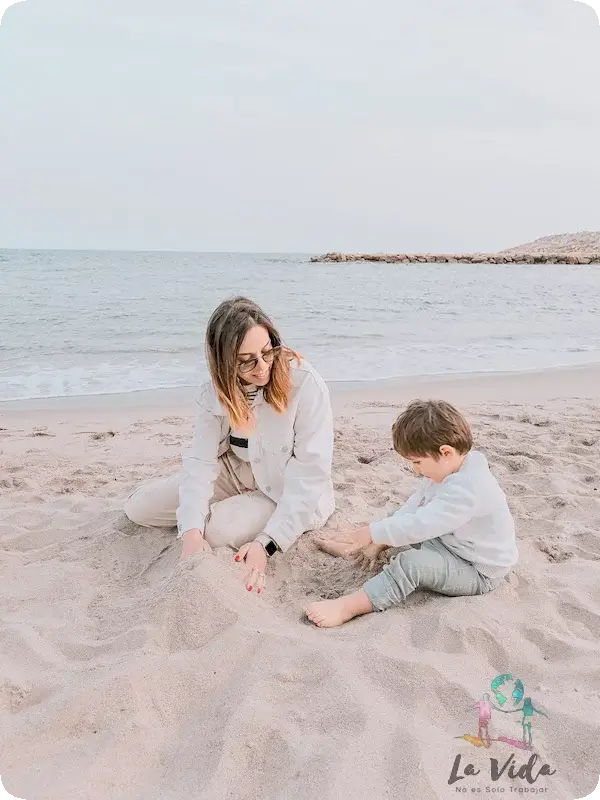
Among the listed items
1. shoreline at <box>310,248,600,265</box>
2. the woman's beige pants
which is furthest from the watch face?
shoreline at <box>310,248,600,265</box>

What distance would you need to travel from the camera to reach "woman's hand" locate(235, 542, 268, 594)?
264cm

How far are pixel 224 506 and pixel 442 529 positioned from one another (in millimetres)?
1044

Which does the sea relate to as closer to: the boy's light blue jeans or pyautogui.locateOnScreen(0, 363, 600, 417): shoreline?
pyautogui.locateOnScreen(0, 363, 600, 417): shoreline

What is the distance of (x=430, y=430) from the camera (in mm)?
2494

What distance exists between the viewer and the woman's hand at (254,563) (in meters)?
2.64

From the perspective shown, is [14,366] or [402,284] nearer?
[14,366]

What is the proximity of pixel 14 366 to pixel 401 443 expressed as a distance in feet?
22.6

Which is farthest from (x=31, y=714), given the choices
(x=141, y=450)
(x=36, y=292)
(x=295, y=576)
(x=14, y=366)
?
(x=36, y=292)

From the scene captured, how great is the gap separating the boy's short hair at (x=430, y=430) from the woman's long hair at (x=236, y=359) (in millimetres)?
569

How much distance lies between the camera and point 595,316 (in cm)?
1336

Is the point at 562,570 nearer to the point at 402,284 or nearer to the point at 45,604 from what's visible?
the point at 45,604

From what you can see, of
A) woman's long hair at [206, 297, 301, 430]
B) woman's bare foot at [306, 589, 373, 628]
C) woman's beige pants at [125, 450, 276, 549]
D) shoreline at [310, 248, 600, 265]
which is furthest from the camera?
shoreline at [310, 248, 600, 265]

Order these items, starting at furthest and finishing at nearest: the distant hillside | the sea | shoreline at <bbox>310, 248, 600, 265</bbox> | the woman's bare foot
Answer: the distant hillside → shoreline at <bbox>310, 248, 600, 265</bbox> → the sea → the woman's bare foot

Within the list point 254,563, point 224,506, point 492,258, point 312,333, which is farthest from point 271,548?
point 492,258
